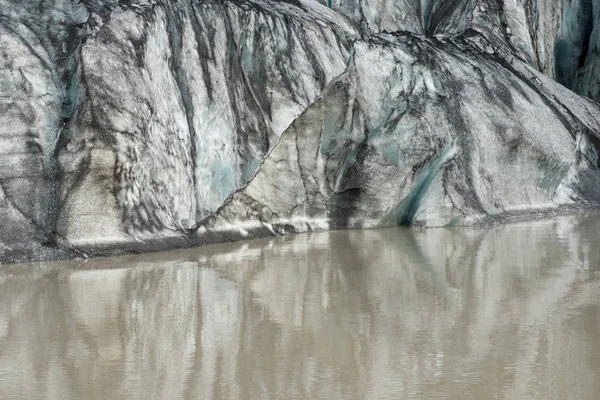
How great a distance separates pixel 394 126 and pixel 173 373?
816 centimetres

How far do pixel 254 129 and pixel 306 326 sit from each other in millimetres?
7134

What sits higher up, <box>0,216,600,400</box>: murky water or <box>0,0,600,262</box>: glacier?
<box>0,0,600,262</box>: glacier

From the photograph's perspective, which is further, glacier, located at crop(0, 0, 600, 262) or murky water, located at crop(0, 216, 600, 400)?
glacier, located at crop(0, 0, 600, 262)

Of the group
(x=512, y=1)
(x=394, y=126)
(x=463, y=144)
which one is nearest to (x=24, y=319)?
(x=394, y=126)

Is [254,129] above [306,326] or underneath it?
above

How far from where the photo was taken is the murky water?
4.44 m

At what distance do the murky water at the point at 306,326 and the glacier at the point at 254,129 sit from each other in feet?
3.57

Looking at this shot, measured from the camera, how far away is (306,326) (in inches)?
224

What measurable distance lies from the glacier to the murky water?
3.57 feet

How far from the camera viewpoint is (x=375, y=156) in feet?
39.8

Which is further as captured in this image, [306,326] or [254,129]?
[254,129]

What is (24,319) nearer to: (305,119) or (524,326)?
(524,326)

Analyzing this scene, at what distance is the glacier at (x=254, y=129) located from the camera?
30.7 feet

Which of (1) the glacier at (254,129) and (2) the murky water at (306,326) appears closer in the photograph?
(2) the murky water at (306,326)
